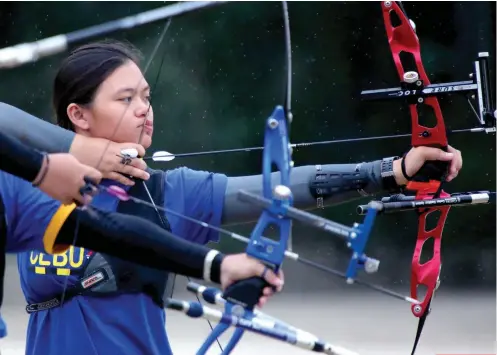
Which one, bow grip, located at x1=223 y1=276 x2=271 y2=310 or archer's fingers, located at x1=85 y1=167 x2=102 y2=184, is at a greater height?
archer's fingers, located at x1=85 y1=167 x2=102 y2=184

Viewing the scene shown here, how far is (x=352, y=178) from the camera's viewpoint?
201cm

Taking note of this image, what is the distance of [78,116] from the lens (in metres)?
1.90

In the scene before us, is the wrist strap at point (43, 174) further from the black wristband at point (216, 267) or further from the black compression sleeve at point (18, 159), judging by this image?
the black wristband at point (216, 267)

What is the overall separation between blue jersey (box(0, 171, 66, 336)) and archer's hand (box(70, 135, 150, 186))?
91 millimetres

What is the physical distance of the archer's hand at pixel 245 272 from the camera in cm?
148

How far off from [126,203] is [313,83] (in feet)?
7.85

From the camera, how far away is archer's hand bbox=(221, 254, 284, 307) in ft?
4.86

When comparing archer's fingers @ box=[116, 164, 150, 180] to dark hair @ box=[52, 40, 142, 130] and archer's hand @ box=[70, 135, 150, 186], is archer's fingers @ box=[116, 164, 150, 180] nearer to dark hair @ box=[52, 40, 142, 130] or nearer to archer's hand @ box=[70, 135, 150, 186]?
archer's hand @ box=[70, 135, 150, 186]

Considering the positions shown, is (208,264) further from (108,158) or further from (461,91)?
(461,91)

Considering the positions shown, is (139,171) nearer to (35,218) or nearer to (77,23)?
Answer: (35,218)

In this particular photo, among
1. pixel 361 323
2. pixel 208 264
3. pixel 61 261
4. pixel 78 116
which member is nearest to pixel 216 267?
pixel 208 264

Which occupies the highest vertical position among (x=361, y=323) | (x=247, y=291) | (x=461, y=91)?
(x=361, y=323)

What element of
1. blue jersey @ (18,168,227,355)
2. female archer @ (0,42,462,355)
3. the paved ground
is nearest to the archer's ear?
female archer @ (0,42,462,355)

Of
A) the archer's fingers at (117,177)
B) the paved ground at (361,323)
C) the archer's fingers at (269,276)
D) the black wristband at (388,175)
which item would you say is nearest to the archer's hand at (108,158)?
the archer's fingers at (117,177)
